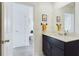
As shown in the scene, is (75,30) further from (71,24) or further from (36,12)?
(36,12)

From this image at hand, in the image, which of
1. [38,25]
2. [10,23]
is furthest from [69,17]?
[38,25]

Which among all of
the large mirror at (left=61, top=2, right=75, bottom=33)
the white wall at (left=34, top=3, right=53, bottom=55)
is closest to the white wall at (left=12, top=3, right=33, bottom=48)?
the white wall at (left=34, top=3, right=53, bottom=55)

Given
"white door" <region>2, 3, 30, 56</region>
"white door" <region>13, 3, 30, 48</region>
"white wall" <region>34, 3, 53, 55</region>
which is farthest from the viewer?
"white wall" <region>34, 3, 53, 55</region>

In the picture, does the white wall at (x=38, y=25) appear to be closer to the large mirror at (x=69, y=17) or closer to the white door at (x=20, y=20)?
the white door at (x=20, y=20)

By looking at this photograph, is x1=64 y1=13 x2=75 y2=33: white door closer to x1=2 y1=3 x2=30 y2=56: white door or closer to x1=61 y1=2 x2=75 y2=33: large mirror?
x1=61 y1=2 x2=75 y2=33: large mirror

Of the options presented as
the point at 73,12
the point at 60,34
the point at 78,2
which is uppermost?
the point at 78,2

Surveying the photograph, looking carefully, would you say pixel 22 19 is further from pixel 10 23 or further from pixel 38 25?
pixel 10 23

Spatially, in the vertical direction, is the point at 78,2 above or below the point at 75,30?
above

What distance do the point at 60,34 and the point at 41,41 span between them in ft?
3.22

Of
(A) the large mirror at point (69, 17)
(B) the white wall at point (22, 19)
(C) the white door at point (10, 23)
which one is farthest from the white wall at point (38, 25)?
(A) the large mirror at point (69, 17)

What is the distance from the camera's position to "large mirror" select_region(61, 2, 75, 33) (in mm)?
2104

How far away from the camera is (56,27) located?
8.45ft

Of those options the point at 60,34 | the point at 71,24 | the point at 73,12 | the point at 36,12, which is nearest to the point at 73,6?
the point at 73,12

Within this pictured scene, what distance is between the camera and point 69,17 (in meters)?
2.17
